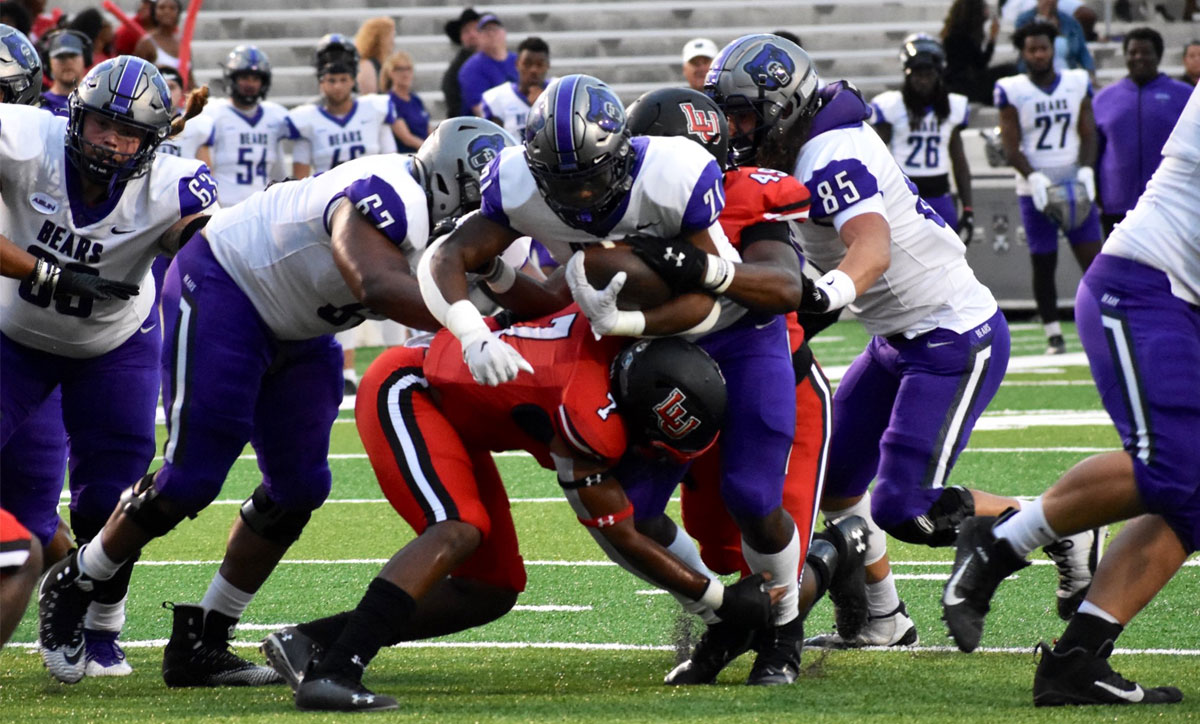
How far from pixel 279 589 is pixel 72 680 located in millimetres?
1194

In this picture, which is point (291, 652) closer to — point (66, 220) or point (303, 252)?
point (303, 252)

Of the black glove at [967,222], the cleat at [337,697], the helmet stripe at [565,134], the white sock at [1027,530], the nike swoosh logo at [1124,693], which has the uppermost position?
the helmet stripe at [565,134]

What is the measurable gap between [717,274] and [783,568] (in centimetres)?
76

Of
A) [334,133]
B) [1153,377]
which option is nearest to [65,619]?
[1153,377]

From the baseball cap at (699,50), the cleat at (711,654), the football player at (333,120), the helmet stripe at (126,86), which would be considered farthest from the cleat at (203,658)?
the baseball cap at (699,50)

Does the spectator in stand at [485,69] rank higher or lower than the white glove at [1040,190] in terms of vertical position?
higher

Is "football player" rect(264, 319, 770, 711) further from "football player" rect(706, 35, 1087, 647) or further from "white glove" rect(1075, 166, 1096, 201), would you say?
"white glove" rect(1075, 166, 1096, 201)

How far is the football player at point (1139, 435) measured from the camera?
3.73 meters

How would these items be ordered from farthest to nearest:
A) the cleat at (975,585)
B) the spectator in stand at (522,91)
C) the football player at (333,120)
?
the spectator in stand at (522,91), the football player at (333,120), the cleat at (975,585)

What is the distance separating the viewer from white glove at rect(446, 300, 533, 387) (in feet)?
12.1

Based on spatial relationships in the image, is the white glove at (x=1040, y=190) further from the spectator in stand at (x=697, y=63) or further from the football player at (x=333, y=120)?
the football player at (x=333, y=120)

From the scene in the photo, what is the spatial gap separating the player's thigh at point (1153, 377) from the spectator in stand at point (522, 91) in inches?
307

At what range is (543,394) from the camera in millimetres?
3885

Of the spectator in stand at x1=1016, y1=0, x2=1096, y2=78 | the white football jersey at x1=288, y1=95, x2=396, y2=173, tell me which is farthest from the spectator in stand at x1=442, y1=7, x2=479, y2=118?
the spectator in stand at x1=1016, y1=0, x2=1096, y2=78
